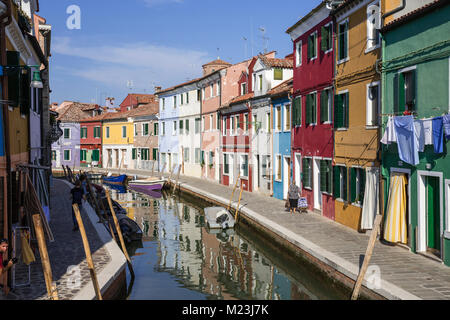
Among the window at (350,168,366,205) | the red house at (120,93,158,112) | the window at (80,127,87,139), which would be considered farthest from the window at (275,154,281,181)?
the window at (80,127,87,139)

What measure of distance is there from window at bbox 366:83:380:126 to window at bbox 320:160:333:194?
3622 millimetres

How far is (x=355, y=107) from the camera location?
1689cm

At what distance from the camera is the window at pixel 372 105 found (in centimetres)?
1559

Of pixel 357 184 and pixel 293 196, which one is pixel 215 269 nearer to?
pixel 357 184

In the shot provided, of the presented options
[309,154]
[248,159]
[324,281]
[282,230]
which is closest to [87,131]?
[248,159]

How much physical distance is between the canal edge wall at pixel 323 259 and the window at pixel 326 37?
24.5ft

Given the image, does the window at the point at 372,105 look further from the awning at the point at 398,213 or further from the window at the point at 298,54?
the window at the point at 298,54

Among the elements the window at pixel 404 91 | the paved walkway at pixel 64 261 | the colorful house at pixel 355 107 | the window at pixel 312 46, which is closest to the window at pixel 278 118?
the window at pixel 312 46

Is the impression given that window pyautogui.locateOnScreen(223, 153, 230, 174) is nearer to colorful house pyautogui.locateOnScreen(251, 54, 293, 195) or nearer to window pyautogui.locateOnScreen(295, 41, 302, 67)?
colorful house pyautogui.locateOnScreen(251, 54, 293, 195)

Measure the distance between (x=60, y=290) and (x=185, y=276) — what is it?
546cm

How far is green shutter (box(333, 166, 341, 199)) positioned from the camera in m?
18.3

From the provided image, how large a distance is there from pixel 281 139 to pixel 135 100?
45.2m

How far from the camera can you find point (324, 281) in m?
12.4
